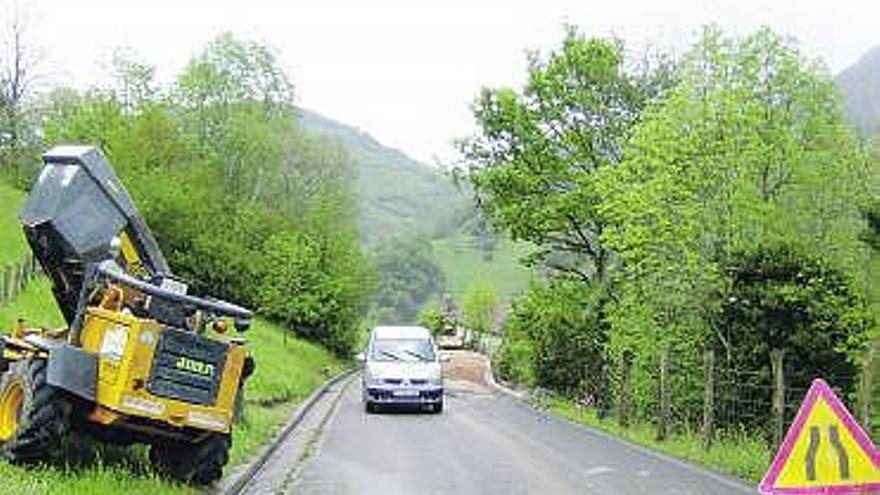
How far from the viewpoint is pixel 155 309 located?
12.2 metres

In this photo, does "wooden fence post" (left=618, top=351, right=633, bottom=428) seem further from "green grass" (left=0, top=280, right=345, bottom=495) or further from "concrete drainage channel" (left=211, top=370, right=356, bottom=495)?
"green grass" (left=0, top=280, right=345, bottom=495)

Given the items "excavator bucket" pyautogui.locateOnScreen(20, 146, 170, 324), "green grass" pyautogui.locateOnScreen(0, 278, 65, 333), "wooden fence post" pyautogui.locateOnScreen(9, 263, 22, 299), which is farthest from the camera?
"wooden fence post" pyautogui.locateOnScreen(9, 263, 22, 299)

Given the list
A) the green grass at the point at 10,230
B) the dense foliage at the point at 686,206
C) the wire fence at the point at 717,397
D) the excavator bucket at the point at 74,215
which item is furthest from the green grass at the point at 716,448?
the green grass at the point at 10,230

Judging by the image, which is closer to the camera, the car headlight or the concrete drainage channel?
the concrete drainage channel

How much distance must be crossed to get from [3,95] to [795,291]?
55557mm

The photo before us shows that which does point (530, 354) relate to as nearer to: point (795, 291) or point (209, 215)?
point (795, 291)

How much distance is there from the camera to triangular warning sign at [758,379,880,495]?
6898 millimetres

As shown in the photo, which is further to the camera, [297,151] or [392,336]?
[297,151]

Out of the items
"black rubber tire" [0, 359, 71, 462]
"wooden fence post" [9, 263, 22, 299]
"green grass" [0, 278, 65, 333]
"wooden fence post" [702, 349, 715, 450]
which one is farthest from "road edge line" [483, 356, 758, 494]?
"wooden fence post" [9, 263, 22, 299]

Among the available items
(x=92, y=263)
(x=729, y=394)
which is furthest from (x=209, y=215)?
(x=92, y=263)

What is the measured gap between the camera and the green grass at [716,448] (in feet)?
54.7

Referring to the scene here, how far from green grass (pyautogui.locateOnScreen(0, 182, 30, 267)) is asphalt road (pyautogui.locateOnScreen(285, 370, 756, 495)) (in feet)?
69.0

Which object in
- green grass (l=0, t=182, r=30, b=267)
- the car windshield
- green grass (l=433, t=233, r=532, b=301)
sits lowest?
the car windshield

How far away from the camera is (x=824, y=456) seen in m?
6.96
